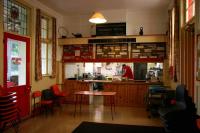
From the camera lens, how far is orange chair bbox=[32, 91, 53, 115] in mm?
6318

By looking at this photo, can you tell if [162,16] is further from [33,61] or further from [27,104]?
[27,104]

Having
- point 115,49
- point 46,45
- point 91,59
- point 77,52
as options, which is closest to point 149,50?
point 115,49

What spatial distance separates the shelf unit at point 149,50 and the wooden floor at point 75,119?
1.98m

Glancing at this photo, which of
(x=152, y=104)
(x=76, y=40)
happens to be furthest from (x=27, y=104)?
(x=152, y=104)

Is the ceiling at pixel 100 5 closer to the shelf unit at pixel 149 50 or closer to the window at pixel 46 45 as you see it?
the window at pixel 46 45

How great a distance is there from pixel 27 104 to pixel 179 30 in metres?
4.67

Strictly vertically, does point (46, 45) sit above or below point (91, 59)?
above

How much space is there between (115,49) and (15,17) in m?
3.81

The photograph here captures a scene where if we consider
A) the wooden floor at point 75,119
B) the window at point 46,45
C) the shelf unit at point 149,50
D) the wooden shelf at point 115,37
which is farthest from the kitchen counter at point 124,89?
the wooden shelf at point 115,37

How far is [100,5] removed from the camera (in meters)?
7.28

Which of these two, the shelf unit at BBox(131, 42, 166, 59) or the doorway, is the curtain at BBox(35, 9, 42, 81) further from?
the doorway

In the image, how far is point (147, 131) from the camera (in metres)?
4.83

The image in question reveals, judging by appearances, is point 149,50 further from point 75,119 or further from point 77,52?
point 75,119

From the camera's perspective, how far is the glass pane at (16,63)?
5375 millimetres
